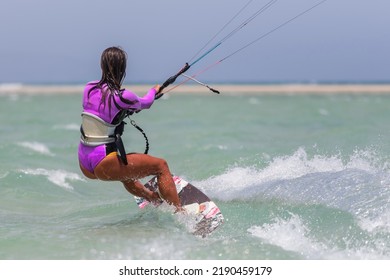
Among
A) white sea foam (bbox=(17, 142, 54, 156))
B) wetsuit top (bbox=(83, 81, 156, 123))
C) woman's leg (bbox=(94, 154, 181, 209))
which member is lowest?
white sea foam (bbox=(17, 142, 54, 156))

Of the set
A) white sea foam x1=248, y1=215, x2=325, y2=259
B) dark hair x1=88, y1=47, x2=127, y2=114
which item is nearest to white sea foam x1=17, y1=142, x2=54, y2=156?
dark hair x1=88, y1=47, x2=127, y2=114

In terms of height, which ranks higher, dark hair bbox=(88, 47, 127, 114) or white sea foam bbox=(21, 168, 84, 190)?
dark hair bbox=(88, 47, 127, 114)

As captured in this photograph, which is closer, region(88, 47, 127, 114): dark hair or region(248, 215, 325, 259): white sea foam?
region(248, 215, 325, 259): white sea foam

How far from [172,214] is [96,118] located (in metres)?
1.34

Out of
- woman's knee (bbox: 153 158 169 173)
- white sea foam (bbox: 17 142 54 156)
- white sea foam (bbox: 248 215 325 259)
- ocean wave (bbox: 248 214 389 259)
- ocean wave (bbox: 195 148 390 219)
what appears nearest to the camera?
ocean wave (bbox: 248 214 389 259)

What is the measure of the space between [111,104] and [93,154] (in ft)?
1.80

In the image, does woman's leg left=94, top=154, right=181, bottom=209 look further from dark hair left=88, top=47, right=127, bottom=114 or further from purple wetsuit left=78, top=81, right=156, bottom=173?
dark hair left=88, top=47, right=127, bottom=114

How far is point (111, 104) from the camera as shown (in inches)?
277

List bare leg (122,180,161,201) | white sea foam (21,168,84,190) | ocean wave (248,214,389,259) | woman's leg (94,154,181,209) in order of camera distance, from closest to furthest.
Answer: ocean wave (248,214,389,259) → woman's leg (94,154,181,209) → bare leg (122,180,161,201) → white sea foam (21,168,84,190)

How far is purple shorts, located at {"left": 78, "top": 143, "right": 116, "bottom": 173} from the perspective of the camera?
7.17 m

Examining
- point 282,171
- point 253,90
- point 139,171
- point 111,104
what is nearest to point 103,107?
point 111,104

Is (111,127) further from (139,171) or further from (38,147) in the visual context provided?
(38,147)

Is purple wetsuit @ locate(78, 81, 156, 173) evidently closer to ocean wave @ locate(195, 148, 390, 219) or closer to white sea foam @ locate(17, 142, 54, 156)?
ocean wave @ locate(195, 148, 390, 219)
